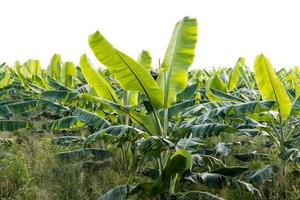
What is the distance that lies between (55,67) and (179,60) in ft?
22.5

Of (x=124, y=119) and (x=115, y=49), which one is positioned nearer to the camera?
(x=115, y=49)

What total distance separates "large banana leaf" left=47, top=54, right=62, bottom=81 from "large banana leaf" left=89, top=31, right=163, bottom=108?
6.60m

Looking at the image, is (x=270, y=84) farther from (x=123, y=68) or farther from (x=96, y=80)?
(x=96, y=80)

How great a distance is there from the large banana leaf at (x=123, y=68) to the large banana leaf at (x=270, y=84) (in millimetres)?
1351

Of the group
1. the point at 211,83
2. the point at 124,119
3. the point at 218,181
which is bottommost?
the point at 218,181

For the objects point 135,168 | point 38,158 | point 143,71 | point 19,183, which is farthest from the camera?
point 38,158

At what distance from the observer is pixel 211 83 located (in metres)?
7.21

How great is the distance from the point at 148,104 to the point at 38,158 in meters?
2.61

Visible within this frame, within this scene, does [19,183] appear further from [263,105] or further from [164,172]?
[263,105]

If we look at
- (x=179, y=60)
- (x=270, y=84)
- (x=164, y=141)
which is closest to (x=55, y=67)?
(x=179, y=60)

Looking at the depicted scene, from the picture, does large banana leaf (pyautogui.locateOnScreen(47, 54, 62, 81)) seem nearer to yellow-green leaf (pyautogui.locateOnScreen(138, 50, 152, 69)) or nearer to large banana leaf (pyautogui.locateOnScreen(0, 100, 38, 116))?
large banana leaf (pyautogui.locateOnScreen(0, 100, 38, 116))

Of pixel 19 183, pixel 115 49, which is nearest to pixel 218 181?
pixel 115 49

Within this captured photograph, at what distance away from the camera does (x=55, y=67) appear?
1152 cm

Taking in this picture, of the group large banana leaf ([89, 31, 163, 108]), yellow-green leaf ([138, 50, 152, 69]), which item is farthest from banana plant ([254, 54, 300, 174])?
yellow-green leaf ([138, 50, 152, 69])
